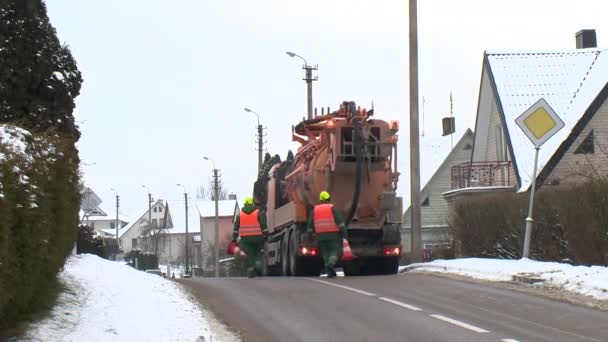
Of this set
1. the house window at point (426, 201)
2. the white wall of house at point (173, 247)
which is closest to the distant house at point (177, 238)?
the white wall of house at point (173, 247)

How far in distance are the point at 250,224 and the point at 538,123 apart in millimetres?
8179

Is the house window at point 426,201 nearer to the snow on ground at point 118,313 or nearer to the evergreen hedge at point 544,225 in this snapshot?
the evergreen hedge at point 544,225

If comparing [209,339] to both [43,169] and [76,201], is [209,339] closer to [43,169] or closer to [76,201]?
[43,169]

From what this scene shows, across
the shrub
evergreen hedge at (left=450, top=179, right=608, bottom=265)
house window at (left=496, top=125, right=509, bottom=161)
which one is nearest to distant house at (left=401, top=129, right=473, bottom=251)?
house window at (left=496, top=125, right=509, bottom=161)

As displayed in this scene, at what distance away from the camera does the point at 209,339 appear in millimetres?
9570

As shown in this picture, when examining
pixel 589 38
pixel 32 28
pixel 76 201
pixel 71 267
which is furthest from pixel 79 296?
pixel 589 38

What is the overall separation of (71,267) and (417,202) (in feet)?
36.0

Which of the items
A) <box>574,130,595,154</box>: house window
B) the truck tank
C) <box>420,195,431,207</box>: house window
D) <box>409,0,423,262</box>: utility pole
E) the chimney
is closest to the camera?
the truck tank

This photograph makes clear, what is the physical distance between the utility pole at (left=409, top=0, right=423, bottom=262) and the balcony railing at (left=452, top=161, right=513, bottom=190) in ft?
41.7

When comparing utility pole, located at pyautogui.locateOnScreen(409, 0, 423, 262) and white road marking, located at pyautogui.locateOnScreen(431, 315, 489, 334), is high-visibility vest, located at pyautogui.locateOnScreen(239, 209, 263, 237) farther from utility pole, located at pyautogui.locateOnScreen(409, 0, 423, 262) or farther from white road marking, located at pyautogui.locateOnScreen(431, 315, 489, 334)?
white road marking, located at pyautogui.locateOnScreen(431, 315, 489, 334)

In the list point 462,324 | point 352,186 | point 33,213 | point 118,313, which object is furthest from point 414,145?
point 33,213

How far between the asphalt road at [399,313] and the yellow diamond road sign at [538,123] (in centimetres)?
308

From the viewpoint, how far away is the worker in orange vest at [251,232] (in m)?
22.3

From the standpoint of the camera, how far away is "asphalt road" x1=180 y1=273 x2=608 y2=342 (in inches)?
393
